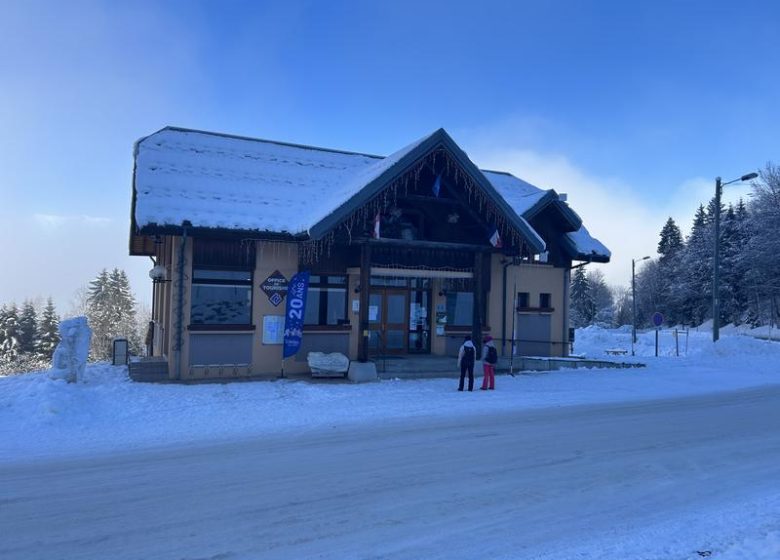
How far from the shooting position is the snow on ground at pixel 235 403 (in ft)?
30.6

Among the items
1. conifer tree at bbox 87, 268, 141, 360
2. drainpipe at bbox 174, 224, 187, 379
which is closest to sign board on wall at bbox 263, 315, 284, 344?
drainpipe at bbox 174, 224, 187, 379

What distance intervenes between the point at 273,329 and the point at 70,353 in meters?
5.03

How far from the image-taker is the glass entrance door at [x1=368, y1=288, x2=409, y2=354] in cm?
1842

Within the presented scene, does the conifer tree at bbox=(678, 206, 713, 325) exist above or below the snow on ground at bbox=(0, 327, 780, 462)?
above

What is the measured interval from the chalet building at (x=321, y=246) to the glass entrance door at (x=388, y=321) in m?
0.04

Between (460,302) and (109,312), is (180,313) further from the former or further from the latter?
(109,312)

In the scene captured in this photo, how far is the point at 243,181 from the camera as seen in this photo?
55.7 feet

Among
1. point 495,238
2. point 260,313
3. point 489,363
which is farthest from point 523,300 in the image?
point 260,313

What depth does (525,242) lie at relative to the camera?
1748 cm

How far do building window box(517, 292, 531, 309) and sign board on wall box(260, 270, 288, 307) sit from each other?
372 inches

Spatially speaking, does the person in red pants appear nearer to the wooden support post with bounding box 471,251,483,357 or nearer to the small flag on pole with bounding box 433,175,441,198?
the wooden support post with bounding box 471,251,483,357

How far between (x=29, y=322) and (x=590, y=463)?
59842 mm

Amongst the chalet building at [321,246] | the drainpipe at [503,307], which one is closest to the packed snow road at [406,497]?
the chalet building at [321,246]

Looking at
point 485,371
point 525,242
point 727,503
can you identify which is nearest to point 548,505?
point 727,503
